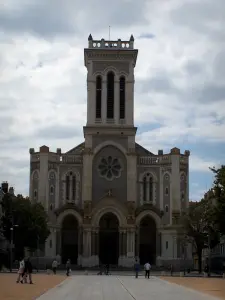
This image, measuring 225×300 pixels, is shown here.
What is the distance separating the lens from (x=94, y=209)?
90.8 m

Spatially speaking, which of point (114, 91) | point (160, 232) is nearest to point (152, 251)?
point (160, 232)

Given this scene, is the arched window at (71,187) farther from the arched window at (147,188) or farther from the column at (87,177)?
the arched window at (147,188)

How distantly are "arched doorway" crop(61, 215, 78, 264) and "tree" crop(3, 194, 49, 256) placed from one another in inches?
390

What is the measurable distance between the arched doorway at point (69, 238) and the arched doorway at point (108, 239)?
12.0 feet

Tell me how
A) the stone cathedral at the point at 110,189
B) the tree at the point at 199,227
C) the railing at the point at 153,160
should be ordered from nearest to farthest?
the tree at the point at 199,227 → the stone cathedral at the point at 110,189 → the railing at the point at 153,160

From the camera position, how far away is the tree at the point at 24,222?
262ft

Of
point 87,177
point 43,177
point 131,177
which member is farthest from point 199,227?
point 43,177

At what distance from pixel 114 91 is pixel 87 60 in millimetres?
6413

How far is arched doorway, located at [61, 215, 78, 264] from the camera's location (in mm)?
92731

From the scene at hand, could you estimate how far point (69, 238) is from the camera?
93.2m

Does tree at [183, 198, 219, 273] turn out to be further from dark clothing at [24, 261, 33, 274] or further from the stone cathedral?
dark clothing at [24, 261, 33, 274]

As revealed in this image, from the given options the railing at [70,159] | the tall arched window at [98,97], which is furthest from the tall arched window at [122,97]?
the railing at [70,159]

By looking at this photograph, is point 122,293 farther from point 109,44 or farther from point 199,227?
point 109,44

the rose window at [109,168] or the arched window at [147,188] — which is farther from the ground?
the rose window at [109,168]
